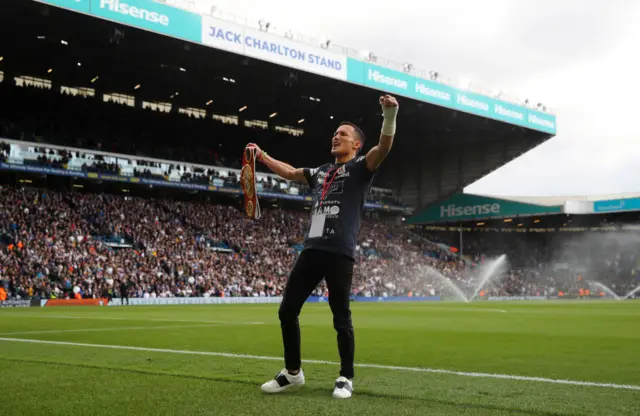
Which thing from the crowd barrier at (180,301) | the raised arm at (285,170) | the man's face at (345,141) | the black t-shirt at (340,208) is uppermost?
the man's face at (345,141)

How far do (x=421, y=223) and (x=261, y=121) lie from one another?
23.0 m

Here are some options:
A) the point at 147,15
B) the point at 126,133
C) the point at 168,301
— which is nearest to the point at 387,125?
the point at 147,15

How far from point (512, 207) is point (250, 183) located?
64932mm

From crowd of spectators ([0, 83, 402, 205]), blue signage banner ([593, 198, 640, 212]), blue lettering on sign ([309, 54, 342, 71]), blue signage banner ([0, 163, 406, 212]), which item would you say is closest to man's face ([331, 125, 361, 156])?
blue lettering on sign ([309, 54, 342, 71])

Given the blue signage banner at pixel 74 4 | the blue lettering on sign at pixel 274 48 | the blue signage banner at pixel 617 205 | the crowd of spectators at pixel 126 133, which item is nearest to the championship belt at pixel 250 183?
the blue signage banner at pixel 74 4

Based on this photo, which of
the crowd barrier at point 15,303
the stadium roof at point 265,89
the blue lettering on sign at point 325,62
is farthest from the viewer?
the blue lettering on sign at point 325,62

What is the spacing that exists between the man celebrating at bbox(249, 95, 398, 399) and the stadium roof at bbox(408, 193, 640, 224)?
211 ft

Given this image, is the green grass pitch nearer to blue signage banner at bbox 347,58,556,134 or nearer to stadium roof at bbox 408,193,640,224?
blue signage banner at bbox 347,58,556,134

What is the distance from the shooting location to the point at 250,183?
634 cm

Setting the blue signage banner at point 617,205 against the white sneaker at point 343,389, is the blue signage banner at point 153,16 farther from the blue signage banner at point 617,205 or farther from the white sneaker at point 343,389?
the blue signage banner at point 617,205

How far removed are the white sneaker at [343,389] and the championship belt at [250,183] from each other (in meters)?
1.86

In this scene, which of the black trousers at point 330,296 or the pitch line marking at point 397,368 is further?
the pitch line marking at point 397,368

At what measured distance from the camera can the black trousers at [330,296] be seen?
5.48m

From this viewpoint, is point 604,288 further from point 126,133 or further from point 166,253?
point 126,133
